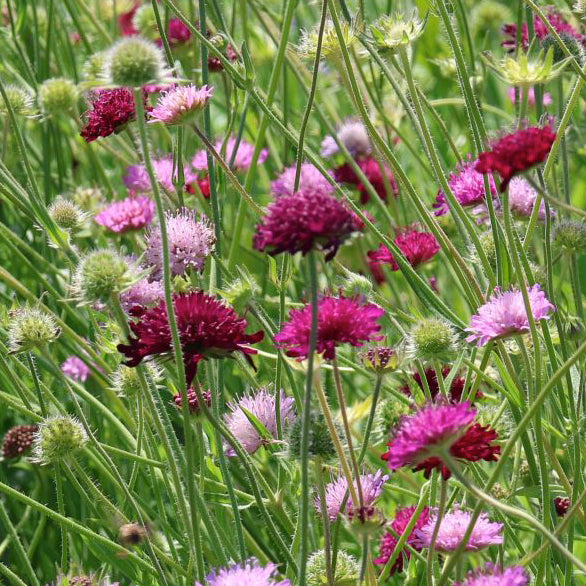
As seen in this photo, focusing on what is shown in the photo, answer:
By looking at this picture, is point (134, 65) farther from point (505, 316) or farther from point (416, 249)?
point (416, 249)

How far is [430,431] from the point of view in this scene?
768 millimetres

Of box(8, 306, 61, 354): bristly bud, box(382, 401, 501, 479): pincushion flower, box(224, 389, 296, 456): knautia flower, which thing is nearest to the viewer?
box(382, 401, 501, 479): pincushion flower

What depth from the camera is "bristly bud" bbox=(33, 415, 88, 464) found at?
1138 millimetres

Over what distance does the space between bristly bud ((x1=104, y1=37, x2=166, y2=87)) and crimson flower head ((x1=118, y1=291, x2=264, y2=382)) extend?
227mm

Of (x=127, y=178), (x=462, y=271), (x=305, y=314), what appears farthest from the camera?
(x=127, y=178)

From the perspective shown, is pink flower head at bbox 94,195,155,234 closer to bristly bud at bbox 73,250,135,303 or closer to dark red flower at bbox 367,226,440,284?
dark red flower at bbox 367,226,440,284

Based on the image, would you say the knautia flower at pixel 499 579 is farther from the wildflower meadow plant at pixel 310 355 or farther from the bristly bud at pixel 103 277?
the bristly bud at pixel 103 277

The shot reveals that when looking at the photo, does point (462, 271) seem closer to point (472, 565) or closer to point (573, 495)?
point (573, 495)

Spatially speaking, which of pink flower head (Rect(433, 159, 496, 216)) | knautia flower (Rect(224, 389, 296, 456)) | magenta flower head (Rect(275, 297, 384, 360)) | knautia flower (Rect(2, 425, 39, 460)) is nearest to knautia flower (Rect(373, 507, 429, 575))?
knautia flower (Rect(224, 389, 296, 456))

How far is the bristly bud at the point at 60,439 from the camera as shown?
114 cm

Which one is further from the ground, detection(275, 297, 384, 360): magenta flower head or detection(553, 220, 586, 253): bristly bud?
detection(275, 297, 384, 360): magenta flower head

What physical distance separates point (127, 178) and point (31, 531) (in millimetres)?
787

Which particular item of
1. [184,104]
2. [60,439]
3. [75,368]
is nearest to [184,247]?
[184,104]

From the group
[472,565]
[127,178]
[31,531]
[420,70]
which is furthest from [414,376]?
[420,70]
